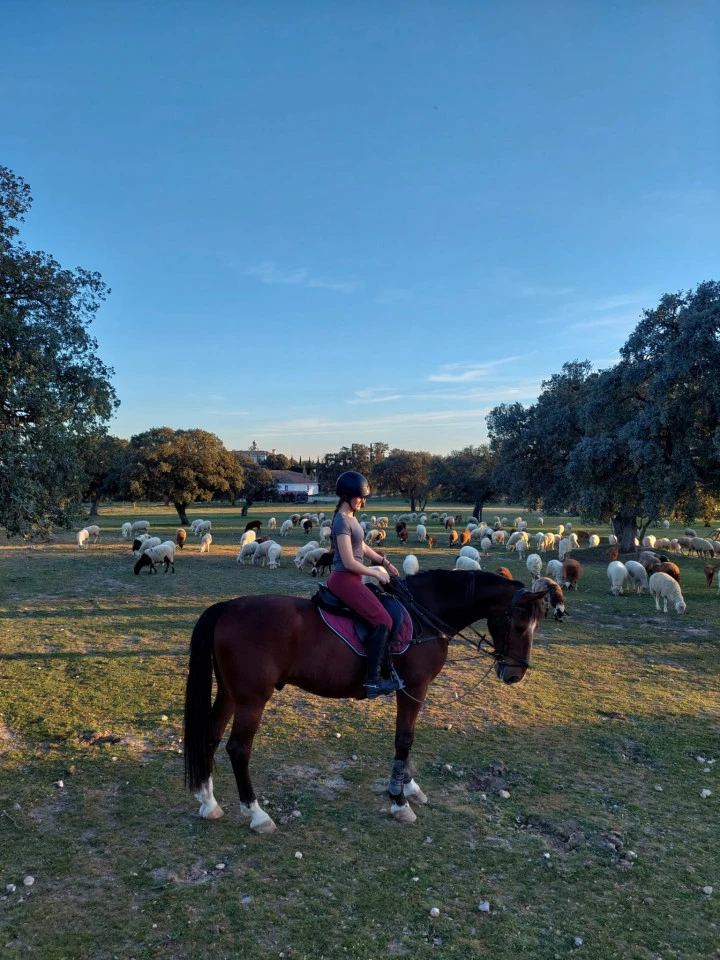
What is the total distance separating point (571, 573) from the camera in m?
19.3

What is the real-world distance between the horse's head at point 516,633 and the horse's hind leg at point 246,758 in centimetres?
269

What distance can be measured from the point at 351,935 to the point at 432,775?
254cm

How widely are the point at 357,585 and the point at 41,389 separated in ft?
23.4

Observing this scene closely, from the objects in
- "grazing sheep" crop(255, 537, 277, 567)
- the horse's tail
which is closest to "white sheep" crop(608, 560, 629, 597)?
"grazing sheep" crop(255, 537, 277, 567)

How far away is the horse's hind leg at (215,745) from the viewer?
5202mm

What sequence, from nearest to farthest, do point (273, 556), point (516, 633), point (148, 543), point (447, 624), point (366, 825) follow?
point (366, 825) < point (516, 633) < point (447, 624) < point (273, 556) < point (148, 543)

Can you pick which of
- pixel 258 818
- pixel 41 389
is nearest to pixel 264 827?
pixel 258 818

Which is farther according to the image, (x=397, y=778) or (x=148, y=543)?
(x=148, y=543)

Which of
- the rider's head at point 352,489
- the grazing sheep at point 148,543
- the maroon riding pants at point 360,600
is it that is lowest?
the grazing sheep at point 148,543

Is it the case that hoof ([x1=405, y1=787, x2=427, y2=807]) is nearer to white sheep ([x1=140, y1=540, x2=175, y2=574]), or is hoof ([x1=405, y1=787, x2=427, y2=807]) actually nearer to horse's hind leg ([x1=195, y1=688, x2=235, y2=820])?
horse's hind leg ([x1=195, y1=688, x2=235, y2=820])

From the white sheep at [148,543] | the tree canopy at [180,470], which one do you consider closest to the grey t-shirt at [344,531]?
the white sheep at [148,543]

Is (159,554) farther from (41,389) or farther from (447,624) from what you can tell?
(447,624)

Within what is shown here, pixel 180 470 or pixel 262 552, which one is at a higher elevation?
pixel 180 470

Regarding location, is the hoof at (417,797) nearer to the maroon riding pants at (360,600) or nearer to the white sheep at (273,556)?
the maroon riding pants at (360,600)
